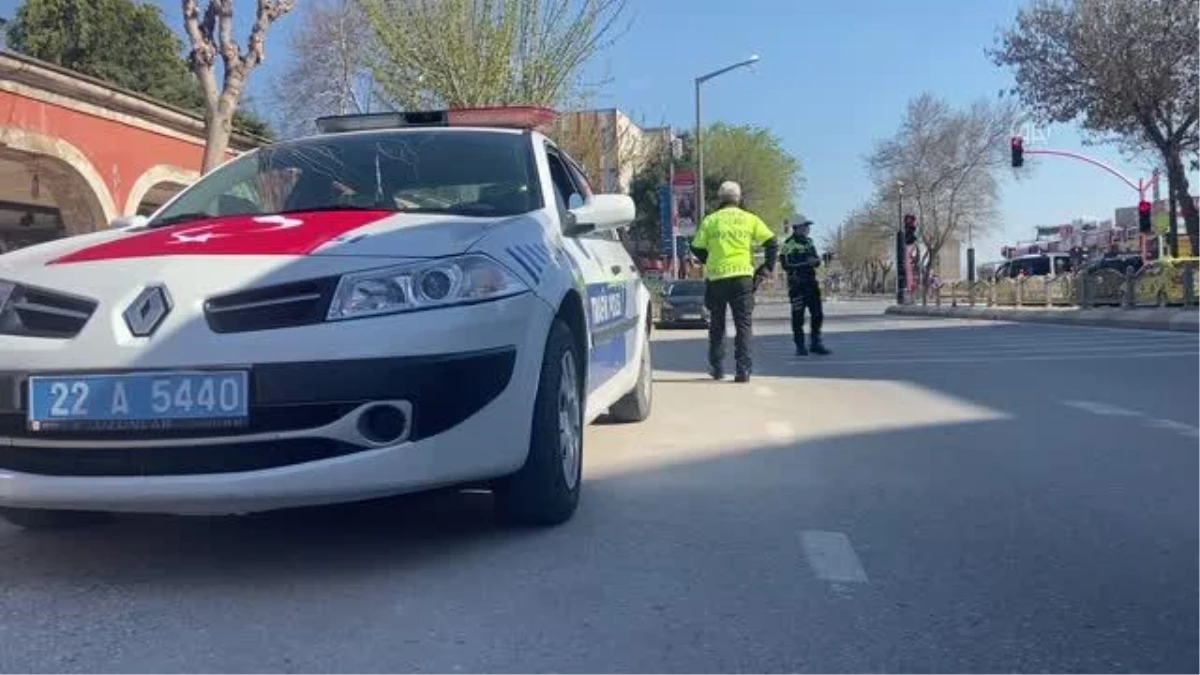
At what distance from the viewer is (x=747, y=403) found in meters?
8.97

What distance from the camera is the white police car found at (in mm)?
3551

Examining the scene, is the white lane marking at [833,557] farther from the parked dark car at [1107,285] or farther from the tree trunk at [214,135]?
the parked dark car at [1107,285]

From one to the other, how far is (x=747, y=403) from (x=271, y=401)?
582cm

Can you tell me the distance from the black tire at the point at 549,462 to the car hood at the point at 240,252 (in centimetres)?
56

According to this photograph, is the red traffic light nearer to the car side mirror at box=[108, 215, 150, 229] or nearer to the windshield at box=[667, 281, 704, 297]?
the windshield at box=[667, 281, 704, 297]

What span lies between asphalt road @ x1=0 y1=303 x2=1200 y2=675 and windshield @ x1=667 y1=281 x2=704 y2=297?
21.5 meters

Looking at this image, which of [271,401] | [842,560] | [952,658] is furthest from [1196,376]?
[271,401]

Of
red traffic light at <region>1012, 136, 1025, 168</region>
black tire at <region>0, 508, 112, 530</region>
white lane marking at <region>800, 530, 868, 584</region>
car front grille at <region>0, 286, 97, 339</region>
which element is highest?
red traffic light at <region>1012, 136, 1025, 168</region>

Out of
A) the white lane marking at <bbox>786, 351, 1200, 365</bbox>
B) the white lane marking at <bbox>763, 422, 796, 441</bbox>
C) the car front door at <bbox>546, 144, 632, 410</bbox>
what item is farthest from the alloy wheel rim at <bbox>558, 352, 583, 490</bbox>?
the white lane marking at <bbox>786, 351, 1200, 365</bbox>

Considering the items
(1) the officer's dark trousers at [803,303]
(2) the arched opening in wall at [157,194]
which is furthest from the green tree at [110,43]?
(1) the officer's dark trousers at [803,303]

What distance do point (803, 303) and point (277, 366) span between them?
11.0m

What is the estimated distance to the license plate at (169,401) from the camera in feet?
11.6

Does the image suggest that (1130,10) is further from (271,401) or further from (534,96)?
(271,401)

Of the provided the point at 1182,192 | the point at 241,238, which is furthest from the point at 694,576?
the point at 1182,192
